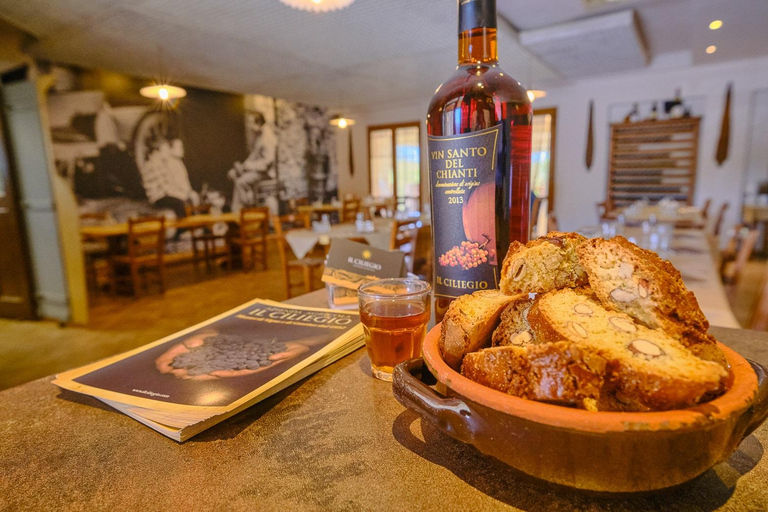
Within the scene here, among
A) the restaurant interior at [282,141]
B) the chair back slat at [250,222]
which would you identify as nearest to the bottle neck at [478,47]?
the restaurant interior at [282,141]

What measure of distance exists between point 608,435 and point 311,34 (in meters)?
4.79

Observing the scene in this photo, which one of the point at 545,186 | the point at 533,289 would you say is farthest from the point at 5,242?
the point at 545,186

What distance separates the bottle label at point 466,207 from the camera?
1.97 ft

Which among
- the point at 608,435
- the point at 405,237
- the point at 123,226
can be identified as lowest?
the point at 405,237

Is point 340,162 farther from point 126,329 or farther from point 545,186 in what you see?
point 126,329

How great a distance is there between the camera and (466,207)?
62 cm

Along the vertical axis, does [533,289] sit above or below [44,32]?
below

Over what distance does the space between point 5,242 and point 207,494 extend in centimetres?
487

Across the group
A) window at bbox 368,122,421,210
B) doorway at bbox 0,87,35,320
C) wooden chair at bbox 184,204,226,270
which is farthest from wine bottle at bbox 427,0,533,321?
window at bbox 368,122,421,210

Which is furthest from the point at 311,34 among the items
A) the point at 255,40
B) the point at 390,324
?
the point at 390,324

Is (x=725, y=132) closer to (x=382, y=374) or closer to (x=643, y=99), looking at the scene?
(x=643, y=99)

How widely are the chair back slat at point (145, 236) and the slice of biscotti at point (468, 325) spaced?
4.55m

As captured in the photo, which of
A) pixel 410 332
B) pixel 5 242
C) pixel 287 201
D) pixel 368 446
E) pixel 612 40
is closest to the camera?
pixel 368 446

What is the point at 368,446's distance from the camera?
43 centimetres
